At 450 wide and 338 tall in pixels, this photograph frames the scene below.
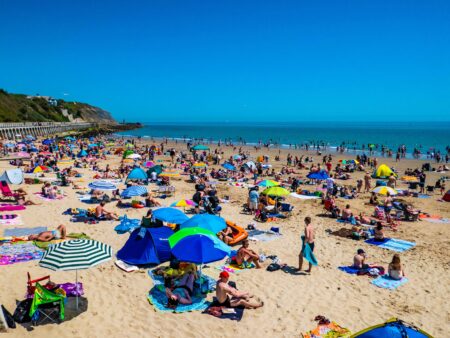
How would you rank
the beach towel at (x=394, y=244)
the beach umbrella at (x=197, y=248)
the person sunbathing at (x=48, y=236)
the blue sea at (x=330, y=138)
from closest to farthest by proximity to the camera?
the beach umbrella at (x=197, y=248)
the person sunbathing at (x=48, y=236)
the beach towel at (x=394, y=244)
the blue sea at (x=330, y=138)

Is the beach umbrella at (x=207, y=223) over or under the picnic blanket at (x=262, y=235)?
over

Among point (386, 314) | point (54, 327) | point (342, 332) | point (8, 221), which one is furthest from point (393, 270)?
point (8, 221)

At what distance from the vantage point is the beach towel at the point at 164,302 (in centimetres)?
665

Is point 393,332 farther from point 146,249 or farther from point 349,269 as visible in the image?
point 146,249

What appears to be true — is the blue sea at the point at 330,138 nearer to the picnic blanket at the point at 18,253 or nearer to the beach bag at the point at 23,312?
the picnic blanket at the point at 18,253

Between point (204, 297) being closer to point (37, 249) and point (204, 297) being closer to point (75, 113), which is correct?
point (37, 249)

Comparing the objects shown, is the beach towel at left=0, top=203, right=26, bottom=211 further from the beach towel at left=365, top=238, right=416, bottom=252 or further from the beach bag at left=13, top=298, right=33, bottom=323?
the beach towel at left=365, top=238, right=416, bottom=252

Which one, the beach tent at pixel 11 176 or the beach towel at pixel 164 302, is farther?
the beach tent at pixel 11 176

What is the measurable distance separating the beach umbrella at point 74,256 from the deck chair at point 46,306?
0.42m

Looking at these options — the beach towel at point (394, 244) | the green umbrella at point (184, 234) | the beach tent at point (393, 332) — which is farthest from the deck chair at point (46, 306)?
the beach towel at point (394, 244)

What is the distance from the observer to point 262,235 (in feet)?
37.3

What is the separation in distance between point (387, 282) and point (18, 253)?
857 centimetres

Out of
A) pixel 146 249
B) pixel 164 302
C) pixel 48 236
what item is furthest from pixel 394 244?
pixel 48 236

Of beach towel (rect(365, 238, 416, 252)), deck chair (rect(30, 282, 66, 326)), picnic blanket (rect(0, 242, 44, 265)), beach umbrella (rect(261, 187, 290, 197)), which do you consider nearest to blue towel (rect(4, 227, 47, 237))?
picnic blanket (rect(0, 242, 44, 265))
